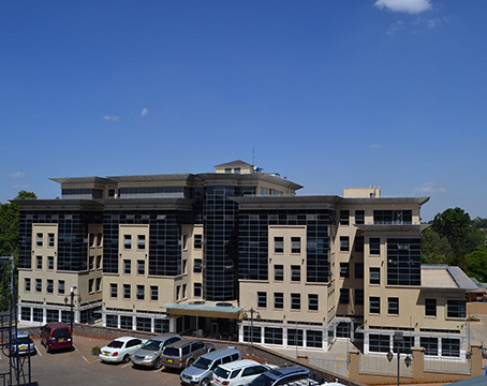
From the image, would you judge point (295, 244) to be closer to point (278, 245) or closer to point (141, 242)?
point (278, 245)

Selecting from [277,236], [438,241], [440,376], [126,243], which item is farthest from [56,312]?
[438,241]

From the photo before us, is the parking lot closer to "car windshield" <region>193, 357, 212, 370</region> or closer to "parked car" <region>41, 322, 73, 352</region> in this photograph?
"parked car" <region>41, 322, 73, 352</region>

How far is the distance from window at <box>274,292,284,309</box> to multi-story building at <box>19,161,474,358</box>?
23cm

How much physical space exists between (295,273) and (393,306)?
30.6ft

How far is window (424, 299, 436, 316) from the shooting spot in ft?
132

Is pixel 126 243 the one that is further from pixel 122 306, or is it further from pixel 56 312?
pixel 56 312

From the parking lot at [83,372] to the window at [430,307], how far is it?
23.3m

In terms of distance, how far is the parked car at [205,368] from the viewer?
2647 centimetres

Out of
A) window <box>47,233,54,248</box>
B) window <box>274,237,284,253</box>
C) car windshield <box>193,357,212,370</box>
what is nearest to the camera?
car windshield <box>193,357,212,370</box>

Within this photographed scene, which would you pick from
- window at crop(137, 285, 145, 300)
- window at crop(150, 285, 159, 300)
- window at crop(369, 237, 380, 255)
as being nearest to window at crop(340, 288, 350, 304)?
window at crop(369, 237, 380, 255)

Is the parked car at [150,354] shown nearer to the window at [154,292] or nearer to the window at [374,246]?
the window at [154,292]

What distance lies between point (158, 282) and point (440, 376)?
1132 inches

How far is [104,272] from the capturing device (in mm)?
51875

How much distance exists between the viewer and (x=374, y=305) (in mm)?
41844
